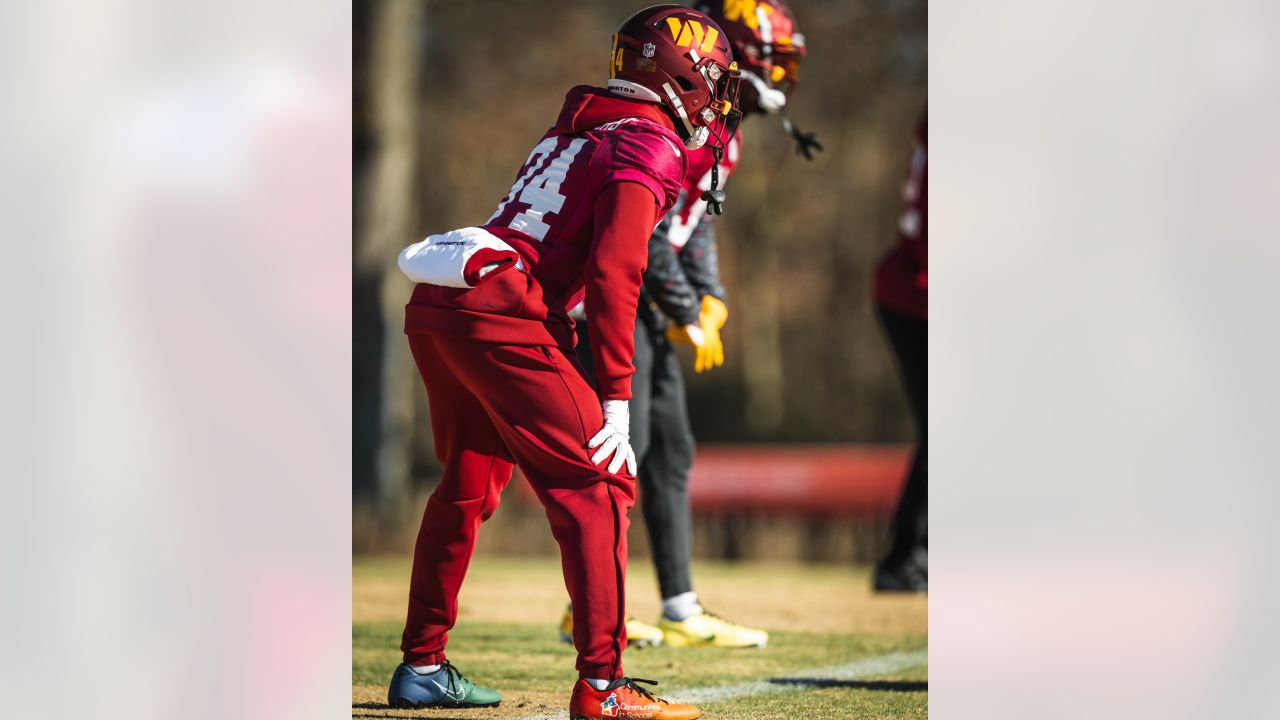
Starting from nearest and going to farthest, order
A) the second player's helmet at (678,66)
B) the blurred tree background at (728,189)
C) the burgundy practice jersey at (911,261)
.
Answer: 1. the second player's helmet at (678,66)
2. the burgundy practice jersey at (911,261)
3. the blurred tree background at (728,189)

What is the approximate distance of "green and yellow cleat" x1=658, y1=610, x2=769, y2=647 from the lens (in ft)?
17.2

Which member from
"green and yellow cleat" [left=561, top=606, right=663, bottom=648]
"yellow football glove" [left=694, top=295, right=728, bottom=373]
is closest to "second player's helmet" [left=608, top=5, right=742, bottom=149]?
"yellow football glove" [left=694, top=295, right=728, bottom=373]

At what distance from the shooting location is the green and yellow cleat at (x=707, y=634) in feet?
17.2

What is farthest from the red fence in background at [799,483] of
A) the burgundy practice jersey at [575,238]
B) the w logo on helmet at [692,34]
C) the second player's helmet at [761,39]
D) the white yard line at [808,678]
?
the burgundy practice jersey at [575,238]

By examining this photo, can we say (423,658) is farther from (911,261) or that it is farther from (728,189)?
(728,189)

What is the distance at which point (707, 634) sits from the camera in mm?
5266

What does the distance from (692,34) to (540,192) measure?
0.59 m

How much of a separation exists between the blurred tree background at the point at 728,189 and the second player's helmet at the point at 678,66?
29.8 ft

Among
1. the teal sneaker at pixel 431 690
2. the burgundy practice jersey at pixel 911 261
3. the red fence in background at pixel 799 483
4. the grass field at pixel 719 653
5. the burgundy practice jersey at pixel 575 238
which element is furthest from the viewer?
the red fence in background at pixel 799 483

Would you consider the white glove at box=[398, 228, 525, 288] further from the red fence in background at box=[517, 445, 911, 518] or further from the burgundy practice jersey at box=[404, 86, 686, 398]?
the red fence in background at box=[517, 445, 911, 518]

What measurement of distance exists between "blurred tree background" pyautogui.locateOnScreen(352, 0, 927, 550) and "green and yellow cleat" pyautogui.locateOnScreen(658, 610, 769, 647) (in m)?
7.54

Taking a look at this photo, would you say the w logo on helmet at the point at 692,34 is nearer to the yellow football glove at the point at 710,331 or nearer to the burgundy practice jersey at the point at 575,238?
the burgundy practice jersey at the point at 575,238

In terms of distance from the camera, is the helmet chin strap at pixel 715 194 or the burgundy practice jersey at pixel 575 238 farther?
the helmet chin strap at pixel 715 194
